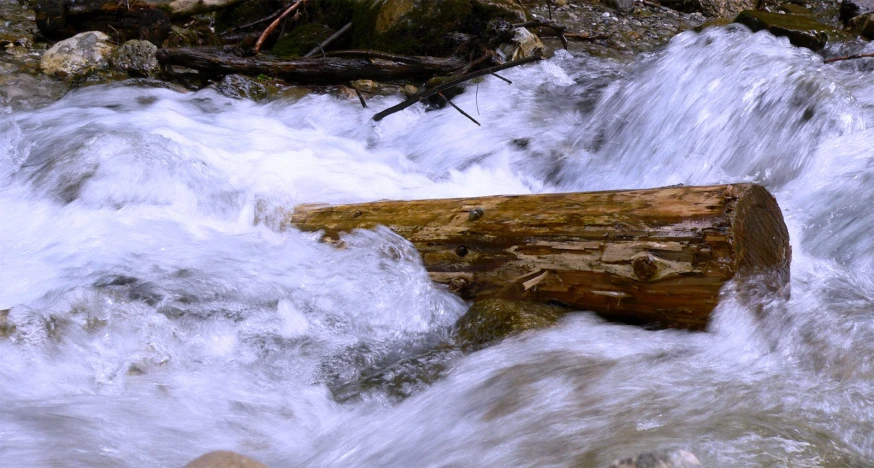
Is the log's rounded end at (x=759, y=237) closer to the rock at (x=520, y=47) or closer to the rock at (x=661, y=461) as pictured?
the rock at (x=661, y=461)

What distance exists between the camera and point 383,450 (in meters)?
2.56

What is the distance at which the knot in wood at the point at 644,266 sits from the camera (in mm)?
3009

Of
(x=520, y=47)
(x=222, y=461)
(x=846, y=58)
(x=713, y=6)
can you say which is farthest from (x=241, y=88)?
(x=713, y=6)

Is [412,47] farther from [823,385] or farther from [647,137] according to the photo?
[823,385]

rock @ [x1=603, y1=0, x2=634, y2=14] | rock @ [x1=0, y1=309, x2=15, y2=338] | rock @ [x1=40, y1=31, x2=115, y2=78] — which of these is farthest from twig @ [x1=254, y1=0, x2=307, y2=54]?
rock @ [x1=0, y1=309, x2=15, y2=338]

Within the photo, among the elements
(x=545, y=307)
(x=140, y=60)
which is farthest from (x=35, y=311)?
(x=140, y=60)

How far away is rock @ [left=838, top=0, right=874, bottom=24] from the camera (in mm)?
8008

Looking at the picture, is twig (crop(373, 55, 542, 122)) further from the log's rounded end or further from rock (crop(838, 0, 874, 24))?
rock (crop(838, 0, 874, 24))

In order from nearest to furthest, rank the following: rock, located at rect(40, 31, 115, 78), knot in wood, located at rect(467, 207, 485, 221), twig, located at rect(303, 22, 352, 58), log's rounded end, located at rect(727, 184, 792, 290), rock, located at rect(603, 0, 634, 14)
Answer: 1. log's rounded end, located at rect(727, 184, 792, 290)
2. knot in wood, located at rect(467, 207, 485, 221)
3. rock, located at rect(40, 31, 115, 78)
4. twig, located at rect(303, 22, 352, 58)
5. rock, located at rect(603, 0, 634, 14)

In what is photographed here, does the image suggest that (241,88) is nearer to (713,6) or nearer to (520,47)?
(520,47)

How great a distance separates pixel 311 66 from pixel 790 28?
422 cm

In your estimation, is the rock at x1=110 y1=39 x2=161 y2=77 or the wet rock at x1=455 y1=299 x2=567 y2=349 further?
the rock at x1=110 y1=39 x2=161 y2=77

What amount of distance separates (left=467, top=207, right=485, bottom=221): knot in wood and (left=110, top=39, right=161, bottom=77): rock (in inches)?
174

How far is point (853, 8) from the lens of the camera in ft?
26.7
